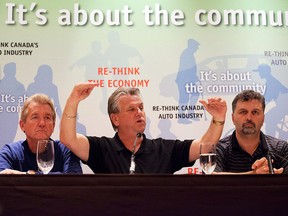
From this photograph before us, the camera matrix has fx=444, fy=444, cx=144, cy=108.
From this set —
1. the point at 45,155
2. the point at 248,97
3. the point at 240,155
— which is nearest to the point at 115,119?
the point at 240,155

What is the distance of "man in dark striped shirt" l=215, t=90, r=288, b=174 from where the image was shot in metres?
3.33

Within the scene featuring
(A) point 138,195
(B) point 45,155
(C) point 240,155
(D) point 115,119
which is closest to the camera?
(A) point 138,195

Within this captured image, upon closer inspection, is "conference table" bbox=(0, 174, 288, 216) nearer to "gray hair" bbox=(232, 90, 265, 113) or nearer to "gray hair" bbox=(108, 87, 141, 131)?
"gray hair" bbox=(108, 87, 141, 131)

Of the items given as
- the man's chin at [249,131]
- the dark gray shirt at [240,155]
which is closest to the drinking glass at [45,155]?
the dark gray shirt at [240,155]

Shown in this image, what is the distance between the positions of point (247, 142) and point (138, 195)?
2230mm

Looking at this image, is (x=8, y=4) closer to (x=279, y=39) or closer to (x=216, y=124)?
(x=216, y=124)

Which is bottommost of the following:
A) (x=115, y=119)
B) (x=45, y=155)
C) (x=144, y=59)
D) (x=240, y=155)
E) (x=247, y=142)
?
(x=45, y=155)

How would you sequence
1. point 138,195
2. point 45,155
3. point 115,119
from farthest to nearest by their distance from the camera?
point 115,119
point 45,155
point 138,195

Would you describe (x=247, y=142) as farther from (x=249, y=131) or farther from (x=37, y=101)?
(x=37, y=101)

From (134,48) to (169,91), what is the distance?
0.47 meters

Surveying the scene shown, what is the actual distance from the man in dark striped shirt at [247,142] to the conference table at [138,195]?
1.73 meters

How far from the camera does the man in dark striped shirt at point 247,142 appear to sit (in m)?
3.33

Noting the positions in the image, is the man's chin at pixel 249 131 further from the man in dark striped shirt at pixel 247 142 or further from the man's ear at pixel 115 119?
the man's ear at pixel 115 119

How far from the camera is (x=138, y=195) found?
4.81ft
